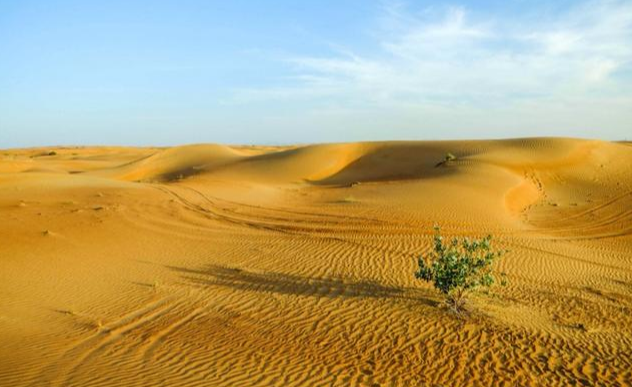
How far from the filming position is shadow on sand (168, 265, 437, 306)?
348 inches

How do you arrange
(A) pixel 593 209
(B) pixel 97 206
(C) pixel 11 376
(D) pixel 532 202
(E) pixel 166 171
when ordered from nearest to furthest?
(C) pixel 11 376 < (B) pixel 97 206 < (A) pixel 593 209 < (D) pixel 532 202 < (E) pixel 166 171

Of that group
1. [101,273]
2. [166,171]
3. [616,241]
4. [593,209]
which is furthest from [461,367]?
[166,171]

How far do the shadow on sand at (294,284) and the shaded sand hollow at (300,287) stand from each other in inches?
2.3

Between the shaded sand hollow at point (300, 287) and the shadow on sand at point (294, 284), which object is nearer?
the shaded sand hollow at point (300, 287)

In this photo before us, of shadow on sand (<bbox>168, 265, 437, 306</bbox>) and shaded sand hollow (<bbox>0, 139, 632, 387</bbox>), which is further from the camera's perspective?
shadow on sand (<bbox>168, 265, 437, 306</bbox>)

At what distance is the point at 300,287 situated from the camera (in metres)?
9.36

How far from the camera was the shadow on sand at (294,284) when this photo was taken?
Answer: 884cm

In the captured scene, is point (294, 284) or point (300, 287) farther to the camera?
point (294, 284)

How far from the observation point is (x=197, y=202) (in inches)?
681

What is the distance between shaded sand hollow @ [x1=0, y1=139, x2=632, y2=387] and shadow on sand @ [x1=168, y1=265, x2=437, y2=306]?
2.3 inches

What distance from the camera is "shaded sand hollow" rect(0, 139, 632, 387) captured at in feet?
20.4

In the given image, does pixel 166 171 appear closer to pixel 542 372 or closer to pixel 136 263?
pixel 136 263

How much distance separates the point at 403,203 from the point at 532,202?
273 inches

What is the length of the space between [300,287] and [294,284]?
0.76 feet
